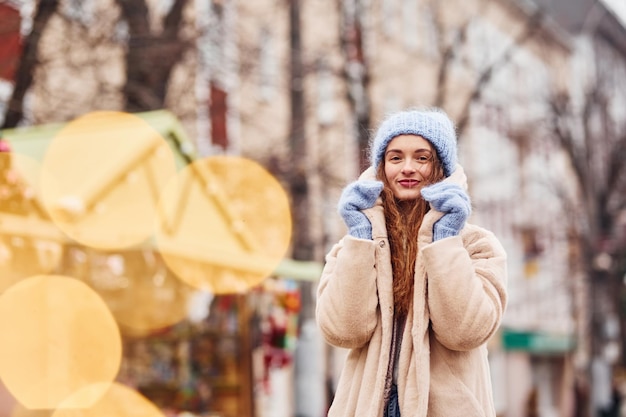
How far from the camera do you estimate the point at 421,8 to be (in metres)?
17.2

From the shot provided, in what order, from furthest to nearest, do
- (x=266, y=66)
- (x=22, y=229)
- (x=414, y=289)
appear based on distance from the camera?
(x=266, y=66) → (x=22, y=229) → (x=414, y=289)

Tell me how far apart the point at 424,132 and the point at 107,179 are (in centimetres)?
541

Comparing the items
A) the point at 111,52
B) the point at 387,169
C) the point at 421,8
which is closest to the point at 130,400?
the point at 111,52

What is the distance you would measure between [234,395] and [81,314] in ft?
11.6

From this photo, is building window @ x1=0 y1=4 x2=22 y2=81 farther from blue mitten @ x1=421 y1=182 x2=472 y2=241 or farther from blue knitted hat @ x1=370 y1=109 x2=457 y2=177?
blue mitten @ x1=421 y1=182 x2=472 y2=241

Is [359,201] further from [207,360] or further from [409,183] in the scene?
[207,360]

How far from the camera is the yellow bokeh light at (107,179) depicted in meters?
7.26

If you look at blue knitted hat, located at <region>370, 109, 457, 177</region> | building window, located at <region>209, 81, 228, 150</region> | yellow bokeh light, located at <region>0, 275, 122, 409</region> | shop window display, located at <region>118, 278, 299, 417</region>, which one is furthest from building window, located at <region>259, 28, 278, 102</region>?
blue knitted hat, located at <region>370, 109, 457, 177</region>

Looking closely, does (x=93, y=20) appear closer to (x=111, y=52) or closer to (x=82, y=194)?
(x=111, y=52)

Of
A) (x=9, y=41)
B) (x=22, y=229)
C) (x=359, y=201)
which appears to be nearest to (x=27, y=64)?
(x=9, y=41)

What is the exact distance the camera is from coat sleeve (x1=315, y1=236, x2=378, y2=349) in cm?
271

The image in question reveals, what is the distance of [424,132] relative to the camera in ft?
9.43

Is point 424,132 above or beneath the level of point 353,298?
above

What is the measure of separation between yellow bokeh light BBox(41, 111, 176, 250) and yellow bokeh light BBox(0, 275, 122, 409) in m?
0.48
